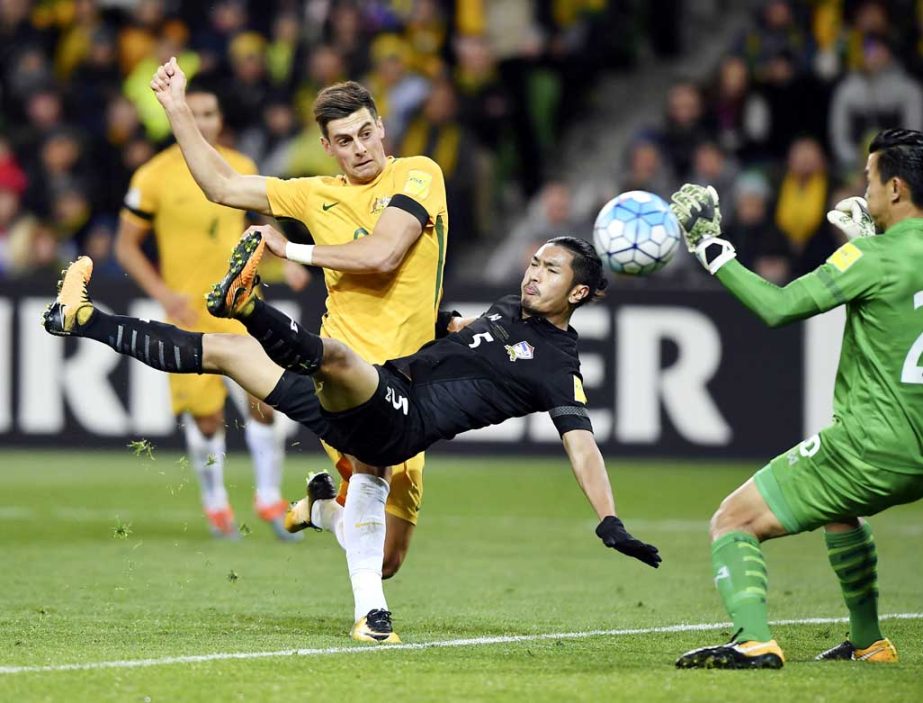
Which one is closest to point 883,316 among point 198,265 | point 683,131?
point 198,265

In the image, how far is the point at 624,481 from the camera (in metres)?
13.5

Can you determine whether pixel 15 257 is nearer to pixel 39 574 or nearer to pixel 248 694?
pixel 39 574

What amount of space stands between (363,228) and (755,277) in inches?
78.7

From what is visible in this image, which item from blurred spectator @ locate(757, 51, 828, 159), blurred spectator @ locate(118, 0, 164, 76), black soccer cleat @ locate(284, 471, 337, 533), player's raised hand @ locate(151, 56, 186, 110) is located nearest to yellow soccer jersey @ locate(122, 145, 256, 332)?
black soccer cleat @ locate(284, 471, 337, 533)

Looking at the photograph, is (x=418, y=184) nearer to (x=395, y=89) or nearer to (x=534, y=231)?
(x=534, y=231)

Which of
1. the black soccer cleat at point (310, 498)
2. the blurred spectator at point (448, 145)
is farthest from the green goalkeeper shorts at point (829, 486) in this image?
the blurred spectator at point (448, 145)

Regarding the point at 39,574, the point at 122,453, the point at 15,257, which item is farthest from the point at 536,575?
the point at 15,257

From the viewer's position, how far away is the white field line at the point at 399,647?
18.1 feet

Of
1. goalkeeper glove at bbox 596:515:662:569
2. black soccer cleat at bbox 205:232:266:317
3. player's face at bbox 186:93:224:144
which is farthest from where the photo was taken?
player's face at bbox 186:93:224:144

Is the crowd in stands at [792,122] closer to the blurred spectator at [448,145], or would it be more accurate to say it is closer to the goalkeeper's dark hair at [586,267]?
the blurred spectator at [448,145]

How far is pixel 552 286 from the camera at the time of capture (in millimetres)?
6758

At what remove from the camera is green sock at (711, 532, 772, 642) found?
5.64 meters

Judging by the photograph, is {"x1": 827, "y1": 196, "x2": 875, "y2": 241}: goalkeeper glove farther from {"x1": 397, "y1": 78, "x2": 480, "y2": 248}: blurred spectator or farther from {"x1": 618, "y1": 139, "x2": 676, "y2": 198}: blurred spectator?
{"x1": 397, "y1": 78, "x2": 480, "y2": 248}: blurred spectator

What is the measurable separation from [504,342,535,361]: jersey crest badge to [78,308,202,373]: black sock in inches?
50.1
